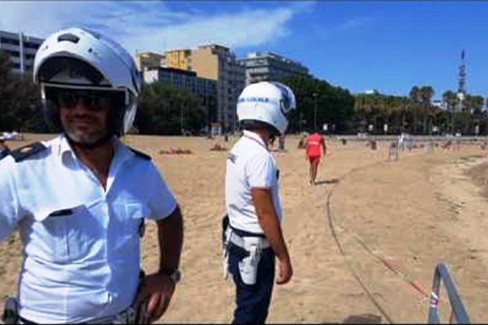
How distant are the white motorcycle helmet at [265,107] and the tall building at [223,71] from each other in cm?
14228

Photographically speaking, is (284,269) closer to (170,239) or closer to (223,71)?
(170,239)

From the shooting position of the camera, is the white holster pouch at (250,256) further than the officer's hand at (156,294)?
Yes

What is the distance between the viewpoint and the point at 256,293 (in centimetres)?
402

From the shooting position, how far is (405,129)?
501 feet

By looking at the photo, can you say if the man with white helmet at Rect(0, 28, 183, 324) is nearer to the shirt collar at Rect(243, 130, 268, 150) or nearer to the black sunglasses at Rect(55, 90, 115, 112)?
the black sunglasses at Rect(55, 90, 115, 112)

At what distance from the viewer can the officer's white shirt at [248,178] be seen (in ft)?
13.2

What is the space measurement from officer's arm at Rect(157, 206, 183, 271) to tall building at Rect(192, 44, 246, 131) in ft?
472

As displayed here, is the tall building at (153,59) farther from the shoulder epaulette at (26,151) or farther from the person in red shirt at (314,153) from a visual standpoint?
the shoulder epaulette at (26,151)

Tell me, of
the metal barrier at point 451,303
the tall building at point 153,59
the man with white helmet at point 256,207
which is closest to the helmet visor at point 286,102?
the man with white helmet at point 256,207

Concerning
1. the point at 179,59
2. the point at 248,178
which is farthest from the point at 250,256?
the point at 179,59

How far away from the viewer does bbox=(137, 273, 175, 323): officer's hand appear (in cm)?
259

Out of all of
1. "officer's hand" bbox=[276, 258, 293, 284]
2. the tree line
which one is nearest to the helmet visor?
"officer's hand" bbox=[276, 258, 293, 284]

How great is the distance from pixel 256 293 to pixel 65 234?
1811 millimetres

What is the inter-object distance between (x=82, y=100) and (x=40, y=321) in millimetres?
775
